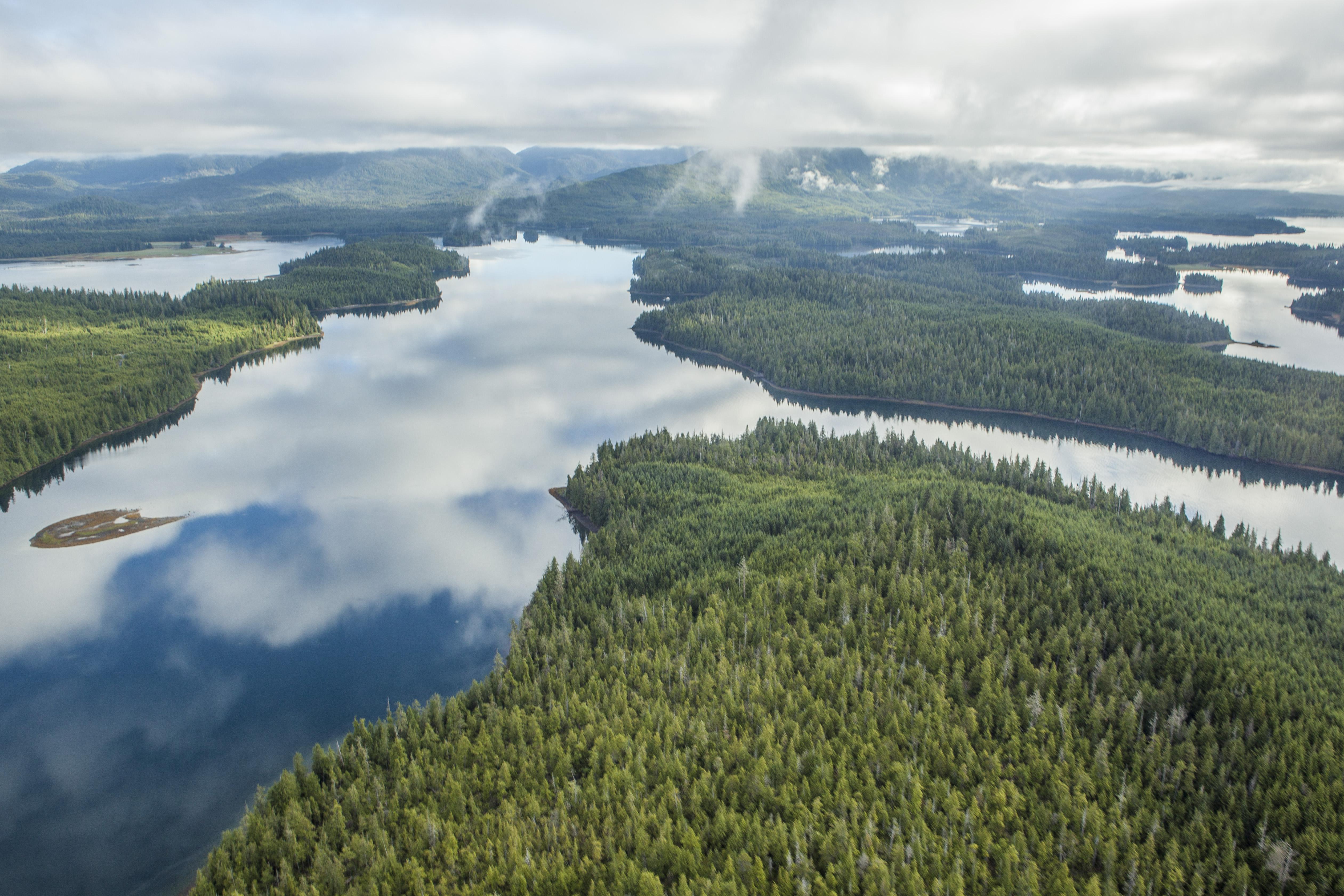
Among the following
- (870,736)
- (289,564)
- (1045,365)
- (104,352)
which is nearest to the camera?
(870,736)

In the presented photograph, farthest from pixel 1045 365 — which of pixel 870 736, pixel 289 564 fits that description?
pixel 289 564

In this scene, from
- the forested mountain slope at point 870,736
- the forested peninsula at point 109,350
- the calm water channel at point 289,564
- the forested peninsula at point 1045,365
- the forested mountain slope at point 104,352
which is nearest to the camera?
the forested mountain slope at point 870,736

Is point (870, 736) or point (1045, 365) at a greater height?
point (1045, 365)

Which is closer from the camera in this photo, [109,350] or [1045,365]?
[1045,365]

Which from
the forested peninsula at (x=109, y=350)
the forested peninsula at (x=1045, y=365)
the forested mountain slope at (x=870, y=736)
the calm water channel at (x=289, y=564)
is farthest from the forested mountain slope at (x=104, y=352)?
the forested peninsula at (x=1045, y=365)

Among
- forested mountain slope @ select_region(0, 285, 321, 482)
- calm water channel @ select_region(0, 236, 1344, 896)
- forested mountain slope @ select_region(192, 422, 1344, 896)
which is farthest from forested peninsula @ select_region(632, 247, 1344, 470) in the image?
forested mountain slope @ select_region(0, 285, 321, 482)

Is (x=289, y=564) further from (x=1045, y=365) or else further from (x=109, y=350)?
(x=1045, y=365)

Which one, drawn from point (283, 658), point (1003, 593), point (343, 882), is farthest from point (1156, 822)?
point (283, 658)

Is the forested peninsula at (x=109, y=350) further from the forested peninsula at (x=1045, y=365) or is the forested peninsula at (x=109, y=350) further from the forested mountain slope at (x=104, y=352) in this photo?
the forested peninsula at (x=1045, y=365)
